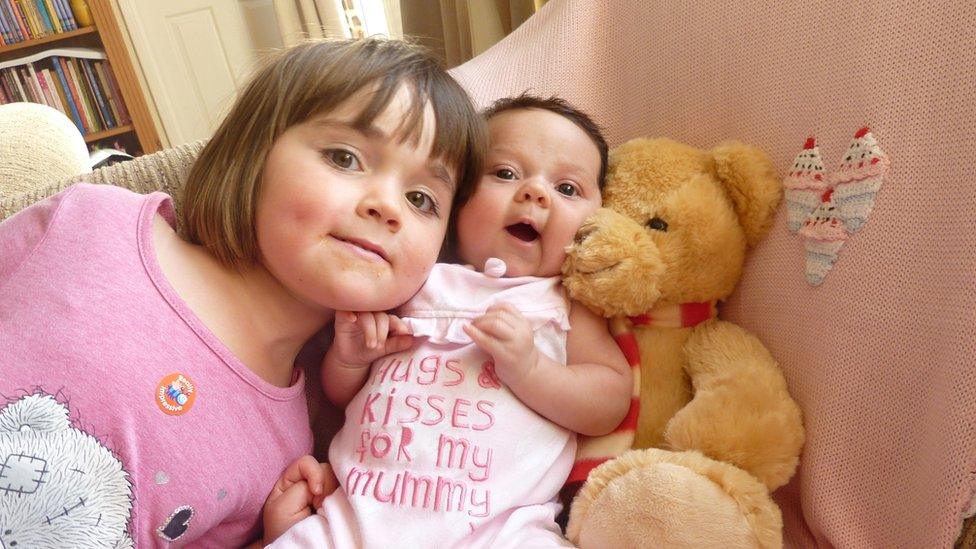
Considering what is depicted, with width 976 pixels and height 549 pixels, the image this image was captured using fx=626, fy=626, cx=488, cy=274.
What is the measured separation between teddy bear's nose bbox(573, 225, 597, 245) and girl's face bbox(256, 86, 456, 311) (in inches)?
7.1

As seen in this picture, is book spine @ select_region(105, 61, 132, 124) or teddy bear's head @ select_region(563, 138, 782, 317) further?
book spine @ select_region(105, 61, 132, 124)

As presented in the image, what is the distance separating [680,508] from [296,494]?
446mm

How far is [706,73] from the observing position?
0.88 meters

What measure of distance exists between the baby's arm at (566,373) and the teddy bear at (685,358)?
1.4 inches

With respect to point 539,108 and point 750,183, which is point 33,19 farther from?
point 750,183

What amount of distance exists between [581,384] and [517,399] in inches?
3.1

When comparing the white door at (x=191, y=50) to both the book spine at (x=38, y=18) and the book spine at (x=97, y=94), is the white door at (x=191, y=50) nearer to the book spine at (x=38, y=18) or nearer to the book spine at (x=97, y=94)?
the book spine at (x=97, y=94)

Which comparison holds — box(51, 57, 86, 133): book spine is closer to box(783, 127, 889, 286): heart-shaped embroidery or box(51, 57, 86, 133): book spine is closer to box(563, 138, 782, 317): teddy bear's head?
box(563, 138, 782, 317): teddy bear's head

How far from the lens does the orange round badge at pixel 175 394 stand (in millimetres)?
664

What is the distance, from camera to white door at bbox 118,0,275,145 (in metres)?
2.77

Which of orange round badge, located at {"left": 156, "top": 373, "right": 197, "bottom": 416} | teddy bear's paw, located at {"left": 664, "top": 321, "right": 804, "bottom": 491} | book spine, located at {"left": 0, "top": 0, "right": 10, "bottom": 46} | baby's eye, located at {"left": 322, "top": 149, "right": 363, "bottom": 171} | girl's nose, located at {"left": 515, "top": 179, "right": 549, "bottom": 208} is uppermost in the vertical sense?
book spine, located at {"left": 0, "top": 0, "right": 10, "bottom": 46}

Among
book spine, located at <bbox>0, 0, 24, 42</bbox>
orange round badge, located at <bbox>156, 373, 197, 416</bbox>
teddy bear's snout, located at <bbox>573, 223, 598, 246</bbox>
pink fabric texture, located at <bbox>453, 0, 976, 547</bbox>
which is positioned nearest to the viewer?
pink fabric texture, located at <bbox>453, 0, 976, 547</bbox>

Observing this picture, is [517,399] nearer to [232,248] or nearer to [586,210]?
[586,210]

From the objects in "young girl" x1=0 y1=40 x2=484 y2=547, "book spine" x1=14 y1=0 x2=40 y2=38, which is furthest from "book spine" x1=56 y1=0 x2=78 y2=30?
"young girl" x1=0 y1=40 x2=484 y2=547
